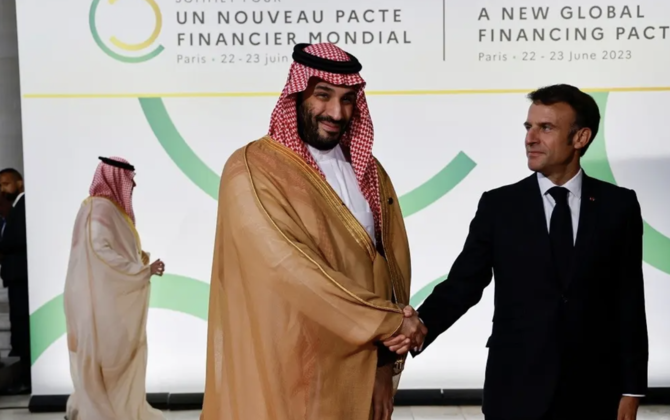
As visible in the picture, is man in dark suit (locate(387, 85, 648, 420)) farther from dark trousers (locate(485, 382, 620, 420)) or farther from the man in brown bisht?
the man in brown bisht

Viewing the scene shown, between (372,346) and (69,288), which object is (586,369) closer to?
(372,346)

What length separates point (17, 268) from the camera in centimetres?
586

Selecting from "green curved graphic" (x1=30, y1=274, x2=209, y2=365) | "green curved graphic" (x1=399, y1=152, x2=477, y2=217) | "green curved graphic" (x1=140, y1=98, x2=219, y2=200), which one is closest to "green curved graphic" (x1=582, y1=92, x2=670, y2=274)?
"green curved graphic" (x1=399, y1=152, x2=477, y2=217)

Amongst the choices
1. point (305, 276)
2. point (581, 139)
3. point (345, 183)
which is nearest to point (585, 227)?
point (581, 139)

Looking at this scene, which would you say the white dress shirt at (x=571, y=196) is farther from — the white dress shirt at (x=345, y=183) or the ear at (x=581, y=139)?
the white dress shirt at (x=345, y=183)

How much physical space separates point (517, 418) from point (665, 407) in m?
3.20

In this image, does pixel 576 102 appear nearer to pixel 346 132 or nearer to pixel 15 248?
pixel 346 132

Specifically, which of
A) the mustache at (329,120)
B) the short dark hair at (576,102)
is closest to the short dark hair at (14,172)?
the mustache at (329,120)

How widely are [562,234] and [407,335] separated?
58cm

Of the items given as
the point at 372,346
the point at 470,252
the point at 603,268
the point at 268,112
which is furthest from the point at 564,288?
the point at 268,112

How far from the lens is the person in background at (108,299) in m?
4.81

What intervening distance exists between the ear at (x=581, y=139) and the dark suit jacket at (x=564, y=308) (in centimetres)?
13

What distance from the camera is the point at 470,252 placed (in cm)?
287

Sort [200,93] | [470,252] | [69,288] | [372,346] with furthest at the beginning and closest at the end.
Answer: [200,93] < [69,288] < [470,252] < [372,346]
